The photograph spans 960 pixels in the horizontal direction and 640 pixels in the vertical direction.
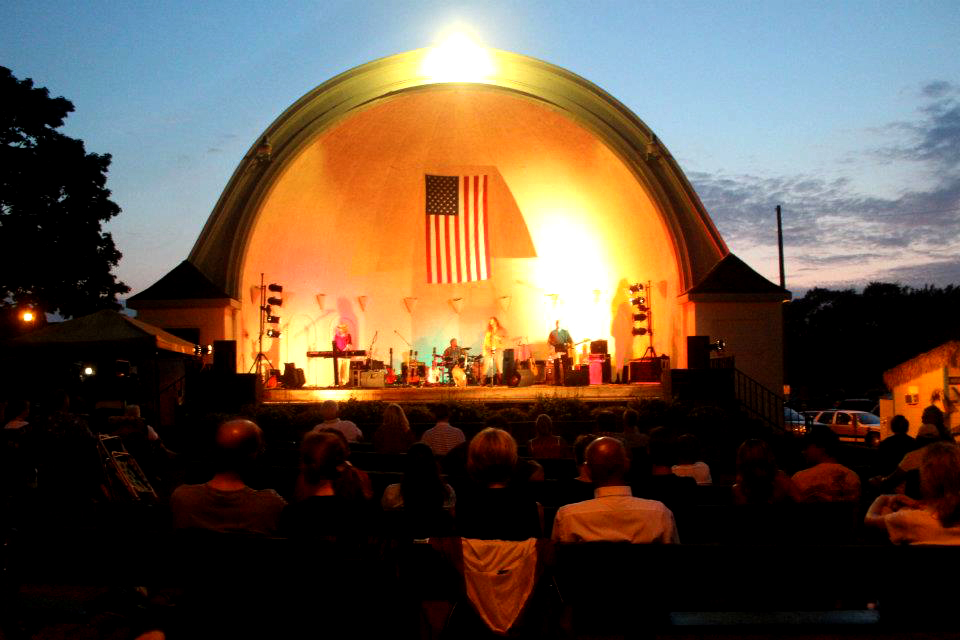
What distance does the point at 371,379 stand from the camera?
18.5 meters

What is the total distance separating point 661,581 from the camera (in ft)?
9.88

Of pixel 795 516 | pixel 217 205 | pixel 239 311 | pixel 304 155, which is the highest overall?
pixel 304 155

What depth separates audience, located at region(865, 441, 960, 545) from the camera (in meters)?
3.47

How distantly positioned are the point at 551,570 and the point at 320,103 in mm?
16177

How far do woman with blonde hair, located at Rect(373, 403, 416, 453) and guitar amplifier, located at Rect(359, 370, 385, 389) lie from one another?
10651mm

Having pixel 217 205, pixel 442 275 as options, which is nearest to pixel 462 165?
pixel 442 275

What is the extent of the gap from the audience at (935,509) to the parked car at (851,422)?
17429 mm

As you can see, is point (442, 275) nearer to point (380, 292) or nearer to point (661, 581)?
point (380, 292)

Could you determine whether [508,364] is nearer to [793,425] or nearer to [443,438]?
[793,425]

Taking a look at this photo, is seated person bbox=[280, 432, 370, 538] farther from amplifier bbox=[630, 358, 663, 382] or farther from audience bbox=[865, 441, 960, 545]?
amplifier bbox=[630, 358, 663, 382]

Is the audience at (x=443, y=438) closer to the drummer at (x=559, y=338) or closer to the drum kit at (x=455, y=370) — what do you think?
the drum kit at (x=455, y=370)

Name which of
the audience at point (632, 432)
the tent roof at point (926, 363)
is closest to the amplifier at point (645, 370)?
the tent roof at point (926, 363)

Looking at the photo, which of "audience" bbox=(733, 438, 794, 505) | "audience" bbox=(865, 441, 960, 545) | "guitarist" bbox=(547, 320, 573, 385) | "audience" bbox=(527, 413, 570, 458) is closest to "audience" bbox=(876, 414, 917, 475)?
"audience" bbox=(527, 413, 570, 458)

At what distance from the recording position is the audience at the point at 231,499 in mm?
3584
